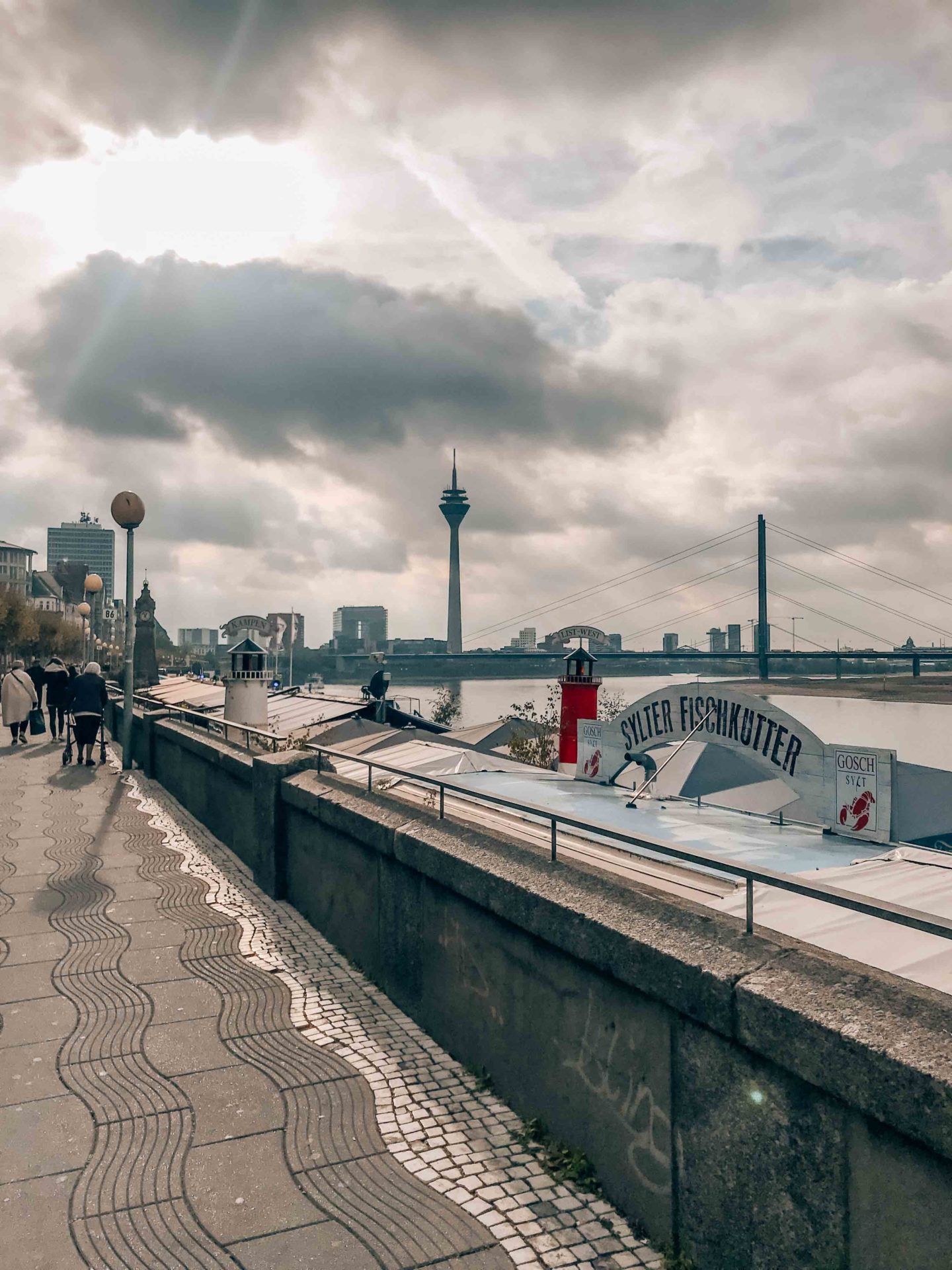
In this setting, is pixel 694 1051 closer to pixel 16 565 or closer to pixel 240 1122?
pixel 240 1122

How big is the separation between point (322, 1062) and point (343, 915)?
1690 mm

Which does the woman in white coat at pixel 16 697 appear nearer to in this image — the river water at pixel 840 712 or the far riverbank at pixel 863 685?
the river water at pixel 840 712

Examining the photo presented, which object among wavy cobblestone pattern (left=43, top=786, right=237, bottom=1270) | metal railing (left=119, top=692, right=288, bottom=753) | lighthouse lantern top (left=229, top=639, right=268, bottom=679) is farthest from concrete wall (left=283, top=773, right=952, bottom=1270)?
lighthouse lantern top (left=229, top=639, right=268, bottom=679)

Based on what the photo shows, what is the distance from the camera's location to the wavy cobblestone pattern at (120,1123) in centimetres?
320

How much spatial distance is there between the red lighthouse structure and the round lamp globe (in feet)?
27.9

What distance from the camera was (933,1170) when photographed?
2242mm

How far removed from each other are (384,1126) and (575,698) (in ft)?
47.4

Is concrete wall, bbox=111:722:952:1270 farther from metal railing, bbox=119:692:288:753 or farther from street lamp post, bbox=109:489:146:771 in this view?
street lamp post, bbox=109:489:146:771

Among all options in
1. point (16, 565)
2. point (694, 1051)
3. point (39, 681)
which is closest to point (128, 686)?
point (39, 681)

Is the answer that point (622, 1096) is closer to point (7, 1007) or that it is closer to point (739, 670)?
point (7, 1007)

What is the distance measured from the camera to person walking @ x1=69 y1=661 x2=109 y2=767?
565 inches

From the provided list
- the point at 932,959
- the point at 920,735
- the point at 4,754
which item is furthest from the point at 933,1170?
the point at 920,735

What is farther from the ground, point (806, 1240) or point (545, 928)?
point (545, 928)

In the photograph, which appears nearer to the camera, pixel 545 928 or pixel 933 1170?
pixel 933 1170
